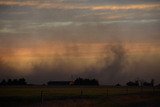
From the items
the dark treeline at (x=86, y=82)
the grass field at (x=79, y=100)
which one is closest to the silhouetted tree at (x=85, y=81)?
the dark treeline at (x=86, y=82)

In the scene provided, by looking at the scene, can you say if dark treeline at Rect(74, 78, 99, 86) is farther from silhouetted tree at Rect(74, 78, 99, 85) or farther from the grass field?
the grass field

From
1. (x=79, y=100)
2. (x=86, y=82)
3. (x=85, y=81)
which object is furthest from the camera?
(x=85, y=81)

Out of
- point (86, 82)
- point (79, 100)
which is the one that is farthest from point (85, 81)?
point (79, 100)

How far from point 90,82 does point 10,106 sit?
148962mm

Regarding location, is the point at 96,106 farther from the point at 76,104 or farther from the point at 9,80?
the point at 9,80

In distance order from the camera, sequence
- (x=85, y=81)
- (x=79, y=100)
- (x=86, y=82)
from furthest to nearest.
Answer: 1. (x=85, y=81)
2. (x=86, y=82)
3. (x=79, y=100)

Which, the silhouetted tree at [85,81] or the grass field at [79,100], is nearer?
the grass field at [79,100]

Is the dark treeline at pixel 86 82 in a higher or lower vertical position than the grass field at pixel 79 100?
higher

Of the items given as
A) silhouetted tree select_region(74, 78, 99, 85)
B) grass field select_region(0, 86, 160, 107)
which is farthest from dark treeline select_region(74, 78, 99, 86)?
grass field select_region(0, 86, 160, 107)

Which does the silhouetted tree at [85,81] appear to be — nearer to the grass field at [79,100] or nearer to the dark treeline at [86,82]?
the dark treeline at [86,82]

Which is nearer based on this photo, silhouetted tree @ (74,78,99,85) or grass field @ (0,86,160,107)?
grass field @ (0,86,160,107)

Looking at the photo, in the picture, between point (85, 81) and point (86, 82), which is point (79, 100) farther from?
point (85, 81)

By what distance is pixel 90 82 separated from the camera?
180125 mm

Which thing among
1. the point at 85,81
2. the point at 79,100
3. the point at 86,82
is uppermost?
the point at 85,81
